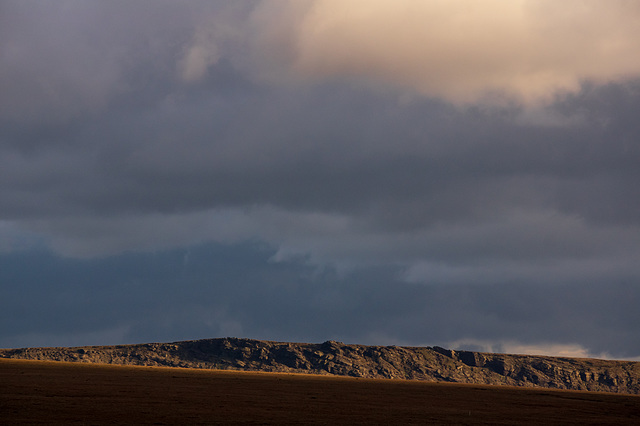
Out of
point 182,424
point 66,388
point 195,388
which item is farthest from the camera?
point 195,388

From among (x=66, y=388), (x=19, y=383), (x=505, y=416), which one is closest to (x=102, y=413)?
(x=66, y=388)

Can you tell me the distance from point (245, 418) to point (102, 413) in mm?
12615

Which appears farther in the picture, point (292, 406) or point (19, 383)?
point (19, 383)

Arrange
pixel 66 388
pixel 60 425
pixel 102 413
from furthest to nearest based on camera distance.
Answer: pixel 66 388 < pixel 102 413 < pixel 60 425

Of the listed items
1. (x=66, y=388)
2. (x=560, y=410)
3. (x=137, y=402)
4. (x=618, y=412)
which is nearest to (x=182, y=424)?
(x=137, y=402)

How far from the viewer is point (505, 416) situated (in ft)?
273

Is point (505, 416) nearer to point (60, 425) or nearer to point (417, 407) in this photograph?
point (417, 407)

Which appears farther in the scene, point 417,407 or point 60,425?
point 417,407

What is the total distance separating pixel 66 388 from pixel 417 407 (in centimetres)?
4428

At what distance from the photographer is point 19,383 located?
95812 mm

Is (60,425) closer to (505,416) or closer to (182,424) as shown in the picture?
(182,424)

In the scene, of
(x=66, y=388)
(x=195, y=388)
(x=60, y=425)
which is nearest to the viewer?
(x=60, y=425)

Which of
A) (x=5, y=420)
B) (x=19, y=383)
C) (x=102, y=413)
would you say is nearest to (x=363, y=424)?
(x=102, y=413)

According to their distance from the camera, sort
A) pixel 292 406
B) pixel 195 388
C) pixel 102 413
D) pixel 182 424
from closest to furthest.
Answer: pixel 182 424
pixel 102 413
pixel 292 406
pixel 195 388
